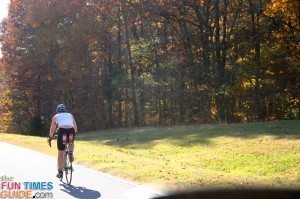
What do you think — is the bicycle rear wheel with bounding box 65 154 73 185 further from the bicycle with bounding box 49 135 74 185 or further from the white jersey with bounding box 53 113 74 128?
the white jersey with bounding box 53 113 74 128

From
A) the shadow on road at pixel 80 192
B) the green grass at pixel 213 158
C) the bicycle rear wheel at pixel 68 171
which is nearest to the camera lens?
the shadow on road at pixel 80 192

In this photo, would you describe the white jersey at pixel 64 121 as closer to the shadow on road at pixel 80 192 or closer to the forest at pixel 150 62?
the shadow on road at pixel 80 192

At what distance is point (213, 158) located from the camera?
1945 centimetres

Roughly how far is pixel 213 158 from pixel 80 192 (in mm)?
8750

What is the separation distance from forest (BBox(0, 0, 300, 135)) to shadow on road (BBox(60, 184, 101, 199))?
23.4 metres

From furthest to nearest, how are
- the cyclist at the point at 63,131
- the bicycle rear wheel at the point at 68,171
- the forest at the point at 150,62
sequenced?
the forest at the point at 150,62
the cyclist at the point at 63,131
the bicycle rear wheel at the point at 68,171

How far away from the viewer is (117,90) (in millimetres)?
48188

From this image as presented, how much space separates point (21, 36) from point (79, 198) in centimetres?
4115

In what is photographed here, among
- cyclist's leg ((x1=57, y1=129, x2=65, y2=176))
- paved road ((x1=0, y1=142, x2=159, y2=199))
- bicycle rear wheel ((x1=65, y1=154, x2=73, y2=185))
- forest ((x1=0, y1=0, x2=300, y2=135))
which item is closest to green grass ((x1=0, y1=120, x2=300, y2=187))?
paved road ((x1=0, y1=142, x2=159, y2=199))

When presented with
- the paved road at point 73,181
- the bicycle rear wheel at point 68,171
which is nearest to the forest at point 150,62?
the paved road at point 73,181

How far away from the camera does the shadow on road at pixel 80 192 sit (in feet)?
36.2

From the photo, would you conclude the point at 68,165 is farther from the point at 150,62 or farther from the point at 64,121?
the point at 150,62

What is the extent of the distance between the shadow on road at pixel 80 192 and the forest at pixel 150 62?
922 inches

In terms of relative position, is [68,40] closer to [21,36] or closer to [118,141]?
[21,36]
